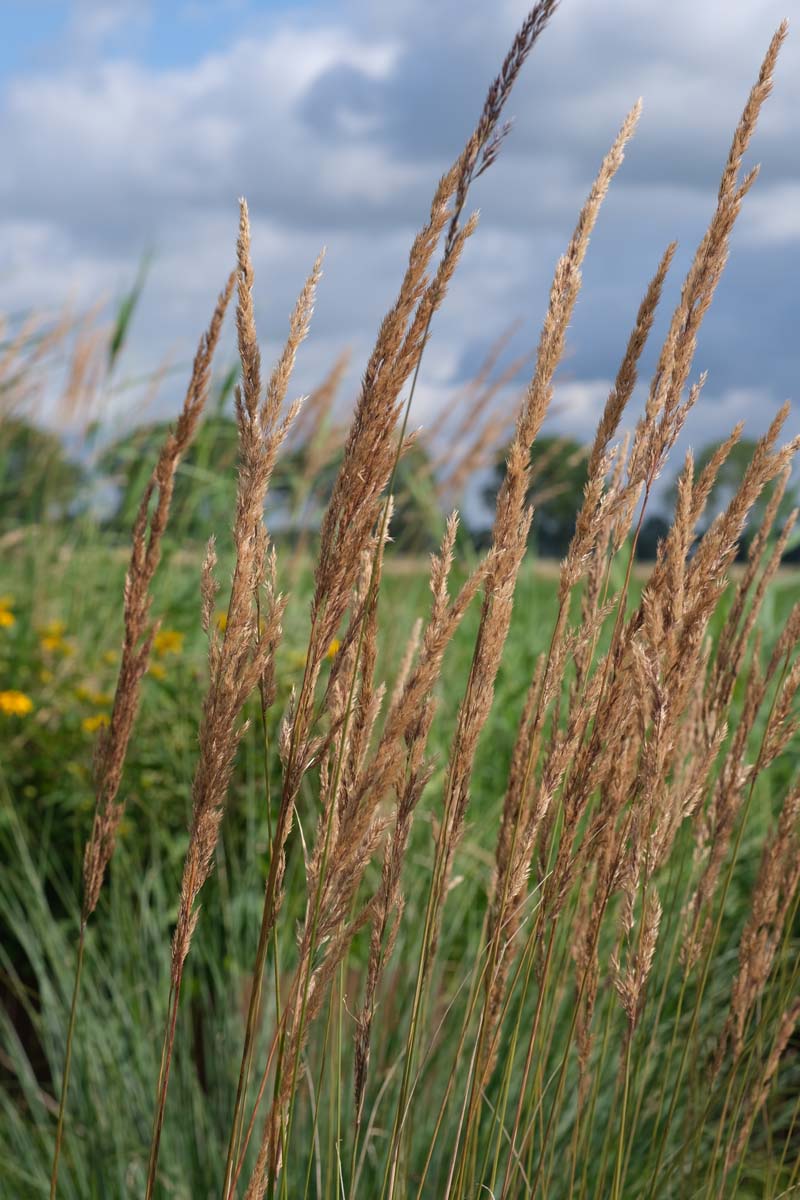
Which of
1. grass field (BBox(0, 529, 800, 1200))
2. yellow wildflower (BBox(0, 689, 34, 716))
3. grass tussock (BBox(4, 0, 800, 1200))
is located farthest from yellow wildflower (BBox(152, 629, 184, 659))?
grass tussock (BBox(4, 0, 800, 1200))

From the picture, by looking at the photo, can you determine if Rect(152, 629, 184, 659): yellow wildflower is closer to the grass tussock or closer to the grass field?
the grass field

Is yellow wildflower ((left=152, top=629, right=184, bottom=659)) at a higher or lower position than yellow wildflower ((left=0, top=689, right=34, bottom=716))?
higher

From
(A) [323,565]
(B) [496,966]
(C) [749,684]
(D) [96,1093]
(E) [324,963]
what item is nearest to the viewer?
(A) [323,565]

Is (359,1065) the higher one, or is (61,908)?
(359,1065)

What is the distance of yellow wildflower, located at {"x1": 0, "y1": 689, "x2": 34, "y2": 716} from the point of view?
4215 mm

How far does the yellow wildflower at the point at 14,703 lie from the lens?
421 centimetres

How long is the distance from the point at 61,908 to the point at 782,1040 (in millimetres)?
3062

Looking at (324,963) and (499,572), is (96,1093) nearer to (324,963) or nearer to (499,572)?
(324,963)

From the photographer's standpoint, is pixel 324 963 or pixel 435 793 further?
pixel 435 793

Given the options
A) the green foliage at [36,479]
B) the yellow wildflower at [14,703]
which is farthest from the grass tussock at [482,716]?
the green foliage at [36,479]

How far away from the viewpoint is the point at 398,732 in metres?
1.24

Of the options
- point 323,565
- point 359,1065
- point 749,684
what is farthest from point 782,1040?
point 323,565

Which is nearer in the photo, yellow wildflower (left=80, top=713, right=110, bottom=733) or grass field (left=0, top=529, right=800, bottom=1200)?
grass field (left=0, top=529, right=800, bottom=1200)

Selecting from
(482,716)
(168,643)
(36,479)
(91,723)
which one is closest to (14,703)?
(91,723)
